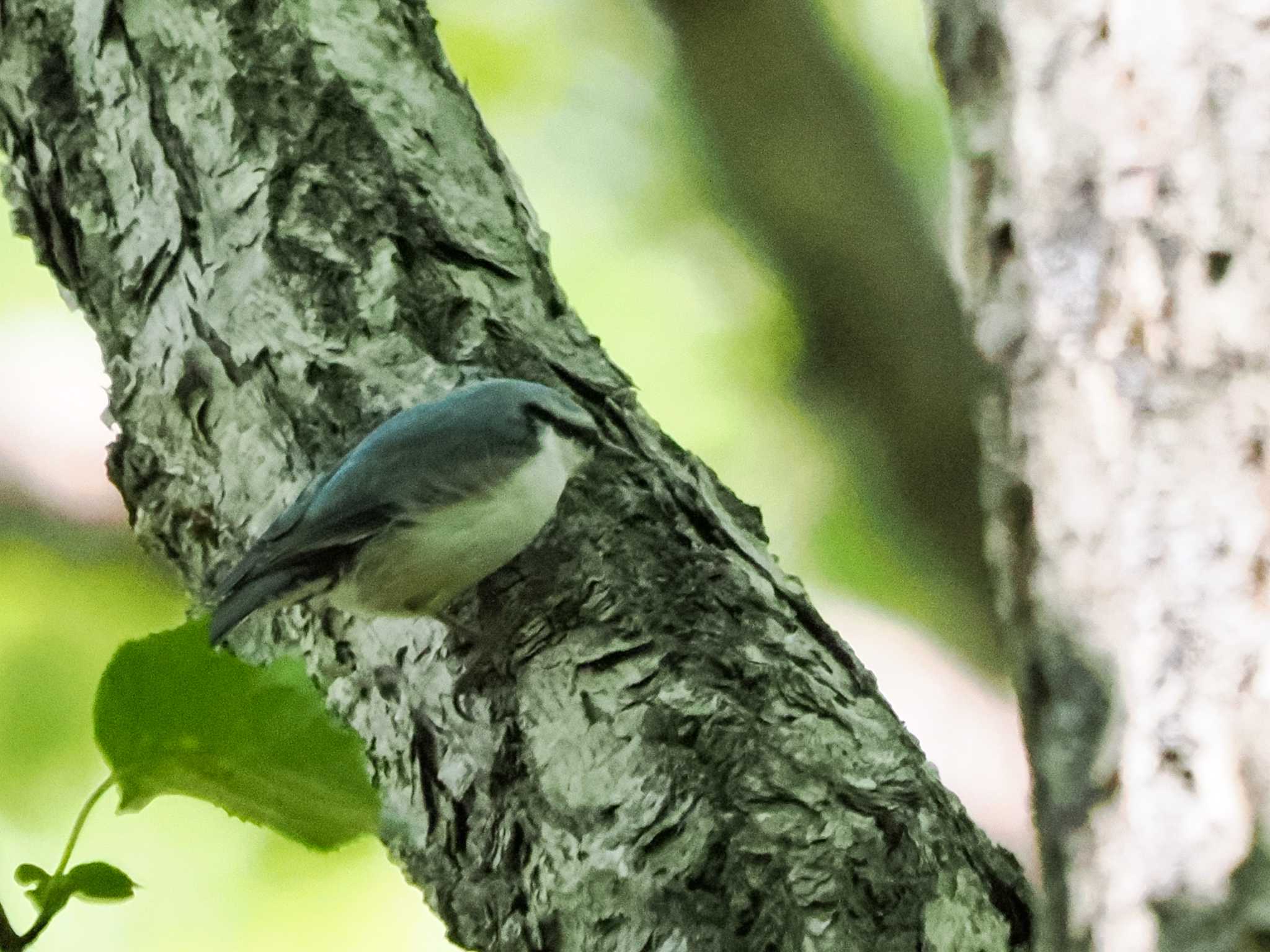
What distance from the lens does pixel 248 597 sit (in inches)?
77.7

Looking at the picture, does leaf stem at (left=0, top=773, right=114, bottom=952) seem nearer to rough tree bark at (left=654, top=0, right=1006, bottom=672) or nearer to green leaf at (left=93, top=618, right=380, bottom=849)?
green leaf at (left=93, top=618, right=380, bottom=849)

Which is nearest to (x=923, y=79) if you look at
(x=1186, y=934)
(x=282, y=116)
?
(x=282, y=116)

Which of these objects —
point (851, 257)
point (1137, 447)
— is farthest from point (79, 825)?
point (851, 257)

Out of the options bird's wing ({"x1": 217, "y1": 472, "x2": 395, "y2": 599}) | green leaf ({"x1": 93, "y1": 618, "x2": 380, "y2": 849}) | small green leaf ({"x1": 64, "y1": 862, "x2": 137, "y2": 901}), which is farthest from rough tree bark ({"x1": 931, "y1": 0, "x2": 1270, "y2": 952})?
bird's wing ({"x1": 217, "y1": 472, "x2": 395, "y2": 599})

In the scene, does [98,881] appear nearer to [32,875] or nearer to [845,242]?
[32,875]

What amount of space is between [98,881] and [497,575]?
1.17 meters

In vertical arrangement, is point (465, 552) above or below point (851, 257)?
below

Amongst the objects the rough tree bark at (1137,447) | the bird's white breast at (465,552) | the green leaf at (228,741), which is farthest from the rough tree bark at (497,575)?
the green leaf at (228,741)

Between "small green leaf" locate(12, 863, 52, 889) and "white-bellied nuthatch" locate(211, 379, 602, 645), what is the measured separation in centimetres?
106

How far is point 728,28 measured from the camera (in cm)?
344

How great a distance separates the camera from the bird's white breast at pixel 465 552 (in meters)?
2.03

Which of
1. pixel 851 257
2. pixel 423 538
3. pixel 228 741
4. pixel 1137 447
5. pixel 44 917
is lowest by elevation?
pixel 44 917

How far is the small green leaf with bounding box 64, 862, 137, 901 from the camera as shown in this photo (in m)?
0.90

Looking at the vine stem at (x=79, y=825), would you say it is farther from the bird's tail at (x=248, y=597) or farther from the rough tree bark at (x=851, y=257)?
the rough tree bark at (x=851, y=257)
